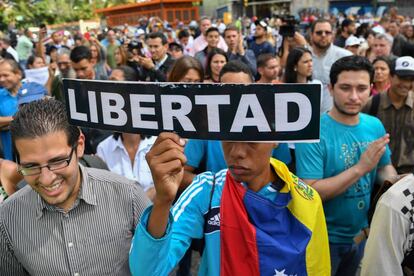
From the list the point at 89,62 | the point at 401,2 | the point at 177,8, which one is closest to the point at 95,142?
the point at 89,62

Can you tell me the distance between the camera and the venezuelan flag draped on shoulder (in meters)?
1.47

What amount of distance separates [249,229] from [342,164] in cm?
110

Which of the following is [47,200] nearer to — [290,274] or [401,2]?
[290,274]

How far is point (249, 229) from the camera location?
1.46 m

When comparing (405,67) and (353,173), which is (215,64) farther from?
(353,173)

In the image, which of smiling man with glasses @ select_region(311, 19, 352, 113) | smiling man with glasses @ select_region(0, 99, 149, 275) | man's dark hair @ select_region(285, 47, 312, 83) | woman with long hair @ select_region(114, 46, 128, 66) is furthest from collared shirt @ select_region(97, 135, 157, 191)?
woman with long hair @ select_region(114, 46, 128, 66)

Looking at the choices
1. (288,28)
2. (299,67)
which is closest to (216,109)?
(299,67)

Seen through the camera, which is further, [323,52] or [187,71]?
[323,52]

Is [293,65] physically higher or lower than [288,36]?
lower

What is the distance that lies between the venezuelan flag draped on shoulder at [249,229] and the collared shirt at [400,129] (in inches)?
60.1

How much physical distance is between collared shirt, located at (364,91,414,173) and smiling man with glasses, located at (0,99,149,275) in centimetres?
193

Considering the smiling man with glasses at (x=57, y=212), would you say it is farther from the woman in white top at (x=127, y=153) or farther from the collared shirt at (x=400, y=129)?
the collared shirt at (x=400, y=129)

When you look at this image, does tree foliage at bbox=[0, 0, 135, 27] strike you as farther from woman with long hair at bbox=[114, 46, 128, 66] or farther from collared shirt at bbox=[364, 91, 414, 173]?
collared shirt at bbox=[364, 91, 414, 173]

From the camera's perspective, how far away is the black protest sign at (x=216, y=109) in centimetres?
121
